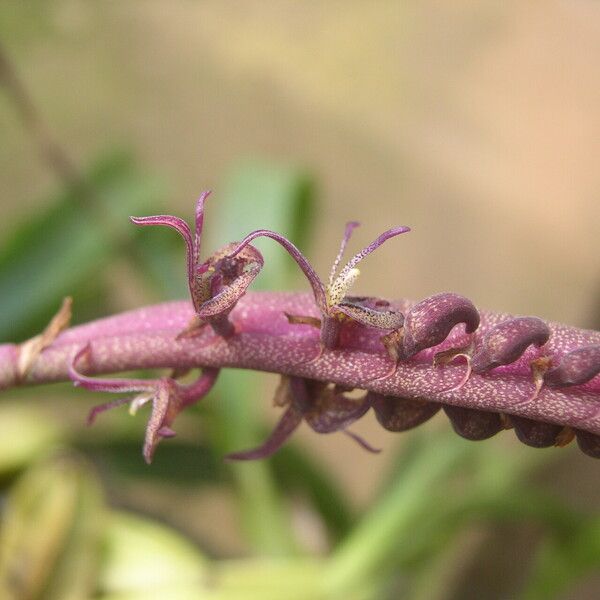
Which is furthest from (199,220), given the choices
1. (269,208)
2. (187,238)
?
(269,208)

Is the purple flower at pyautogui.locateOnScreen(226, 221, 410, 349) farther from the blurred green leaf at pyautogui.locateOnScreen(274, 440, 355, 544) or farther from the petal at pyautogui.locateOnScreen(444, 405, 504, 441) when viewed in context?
the blurred green leaf at pyautogui.locateOnScreen(274, 440, 355, 544)

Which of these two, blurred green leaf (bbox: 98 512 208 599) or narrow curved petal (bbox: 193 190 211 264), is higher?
narrow curved petal (bbox: 193 190 211 264)

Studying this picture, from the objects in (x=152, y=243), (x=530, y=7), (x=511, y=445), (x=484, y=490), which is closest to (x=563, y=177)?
(x=530, y=7)

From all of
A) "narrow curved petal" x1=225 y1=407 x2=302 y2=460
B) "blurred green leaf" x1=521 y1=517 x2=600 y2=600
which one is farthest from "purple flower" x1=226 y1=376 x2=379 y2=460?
"blurred green leaf" x1=521 y1=517 x2=600 y2=600

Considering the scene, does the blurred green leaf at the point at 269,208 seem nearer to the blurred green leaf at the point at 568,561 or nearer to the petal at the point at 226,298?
the blurred green leaf at the point at 568,561

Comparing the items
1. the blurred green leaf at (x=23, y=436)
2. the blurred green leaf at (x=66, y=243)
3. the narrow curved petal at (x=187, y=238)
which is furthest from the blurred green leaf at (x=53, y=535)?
the narrow curved petal at (x=187, y=238)

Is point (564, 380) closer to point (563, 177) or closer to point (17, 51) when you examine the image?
point (563, 177)

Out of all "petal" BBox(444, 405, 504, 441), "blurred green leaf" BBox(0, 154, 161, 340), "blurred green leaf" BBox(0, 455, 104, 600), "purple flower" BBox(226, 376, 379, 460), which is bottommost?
"blurred green leaf" BBox(0, 455, 104, 600)

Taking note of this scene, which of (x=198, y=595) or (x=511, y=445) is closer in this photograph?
(x=198, y=595)
